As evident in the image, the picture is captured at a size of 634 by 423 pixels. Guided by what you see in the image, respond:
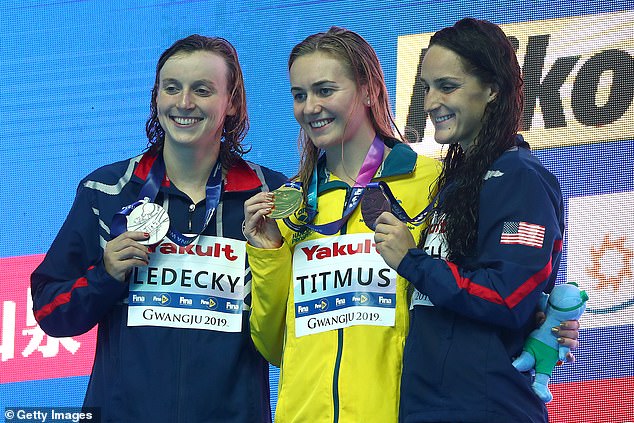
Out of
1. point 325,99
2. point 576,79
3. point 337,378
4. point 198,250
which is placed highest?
point 576,79

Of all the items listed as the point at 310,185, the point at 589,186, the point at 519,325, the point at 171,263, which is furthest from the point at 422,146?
the point at 519,325

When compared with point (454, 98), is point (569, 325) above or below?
below

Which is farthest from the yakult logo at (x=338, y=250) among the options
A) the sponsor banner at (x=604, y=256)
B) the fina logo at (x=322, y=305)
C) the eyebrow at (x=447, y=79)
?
the sponsor banner at (x=604, y=256)

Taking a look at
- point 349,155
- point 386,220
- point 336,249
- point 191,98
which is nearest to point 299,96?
point 349,155

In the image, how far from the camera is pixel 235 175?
128 inches

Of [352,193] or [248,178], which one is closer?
[352,193]

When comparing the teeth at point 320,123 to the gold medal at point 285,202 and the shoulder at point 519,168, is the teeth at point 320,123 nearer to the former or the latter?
the gold medal at point 285,202

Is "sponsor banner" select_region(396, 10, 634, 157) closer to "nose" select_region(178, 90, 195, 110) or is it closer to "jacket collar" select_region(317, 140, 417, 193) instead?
"jacket collar" select_region(317, 140, 417, 193)

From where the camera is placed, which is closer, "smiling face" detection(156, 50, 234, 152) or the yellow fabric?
the yellow fabric

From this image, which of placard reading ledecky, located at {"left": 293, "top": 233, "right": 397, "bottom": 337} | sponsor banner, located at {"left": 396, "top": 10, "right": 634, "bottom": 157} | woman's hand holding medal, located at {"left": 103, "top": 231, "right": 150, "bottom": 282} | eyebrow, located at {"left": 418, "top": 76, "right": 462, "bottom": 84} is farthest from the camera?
sponsor banner, located at {"left": 396, "top": 10, "right": 634, "bottom": 157}

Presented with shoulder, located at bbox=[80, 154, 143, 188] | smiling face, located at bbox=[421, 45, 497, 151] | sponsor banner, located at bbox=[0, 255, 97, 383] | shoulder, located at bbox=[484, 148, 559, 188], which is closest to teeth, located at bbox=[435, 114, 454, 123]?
smiling face, located at bbox=[421, 45, 497, 151]

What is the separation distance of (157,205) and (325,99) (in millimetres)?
507

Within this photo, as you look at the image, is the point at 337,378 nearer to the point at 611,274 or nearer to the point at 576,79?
the point at 611,274

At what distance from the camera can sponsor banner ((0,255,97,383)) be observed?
395 centimetres
